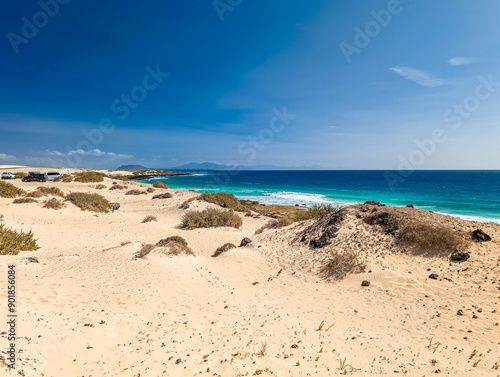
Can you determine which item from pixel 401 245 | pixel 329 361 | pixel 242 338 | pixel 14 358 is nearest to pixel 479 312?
pixel 401 245

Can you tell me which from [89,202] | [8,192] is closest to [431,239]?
[89,202]

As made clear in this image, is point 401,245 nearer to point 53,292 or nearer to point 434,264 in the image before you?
point 434,264

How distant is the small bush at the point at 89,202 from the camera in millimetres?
22953

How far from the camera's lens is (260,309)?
7.30 metres

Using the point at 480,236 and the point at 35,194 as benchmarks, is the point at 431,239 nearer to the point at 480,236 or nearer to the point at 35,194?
the point at 480,236

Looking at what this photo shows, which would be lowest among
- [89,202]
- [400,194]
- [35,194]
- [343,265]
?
[343,265]

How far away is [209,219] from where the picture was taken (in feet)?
66.1

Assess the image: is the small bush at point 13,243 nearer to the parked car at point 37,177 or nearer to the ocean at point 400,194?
the ocean at point 400,194

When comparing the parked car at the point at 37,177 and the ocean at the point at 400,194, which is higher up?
the parked car at the point at 37,177

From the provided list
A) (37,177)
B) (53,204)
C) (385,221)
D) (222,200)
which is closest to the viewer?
(385,221)

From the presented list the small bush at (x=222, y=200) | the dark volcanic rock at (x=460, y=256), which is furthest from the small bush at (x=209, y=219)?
the dark volcanic rock at (x=460, y=256)

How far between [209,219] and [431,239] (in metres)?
15.0

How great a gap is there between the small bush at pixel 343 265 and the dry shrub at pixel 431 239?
2.38 metres

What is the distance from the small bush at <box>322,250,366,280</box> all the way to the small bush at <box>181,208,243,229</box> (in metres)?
11.4
